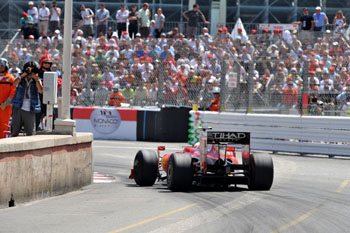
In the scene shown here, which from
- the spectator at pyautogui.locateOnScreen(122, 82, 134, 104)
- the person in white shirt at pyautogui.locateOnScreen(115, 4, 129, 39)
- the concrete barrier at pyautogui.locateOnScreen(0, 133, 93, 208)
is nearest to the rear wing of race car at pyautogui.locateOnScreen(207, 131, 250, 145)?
the concrete barrier at pyautogui.locateOnScreen(0, 133, 93, 208)

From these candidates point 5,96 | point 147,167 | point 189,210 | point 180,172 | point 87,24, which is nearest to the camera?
point 189,210

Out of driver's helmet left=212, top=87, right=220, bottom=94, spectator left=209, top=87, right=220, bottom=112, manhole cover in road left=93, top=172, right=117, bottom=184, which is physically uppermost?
driver's helmet left=212, top=87, right=220, bottom=94

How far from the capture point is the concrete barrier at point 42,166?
9.12m

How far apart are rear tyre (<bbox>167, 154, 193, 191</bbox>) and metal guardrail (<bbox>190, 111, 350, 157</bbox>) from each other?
8641mm

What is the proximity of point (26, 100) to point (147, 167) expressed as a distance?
3.46 metres

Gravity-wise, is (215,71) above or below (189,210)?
above

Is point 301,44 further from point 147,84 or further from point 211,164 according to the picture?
point 211,164

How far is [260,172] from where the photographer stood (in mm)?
10828

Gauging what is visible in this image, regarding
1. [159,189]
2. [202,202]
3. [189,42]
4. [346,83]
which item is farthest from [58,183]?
[189,42]

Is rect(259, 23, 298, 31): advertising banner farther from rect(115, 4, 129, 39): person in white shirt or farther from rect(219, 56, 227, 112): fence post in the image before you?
rect(115, 4, 129, 39): person in white shirt

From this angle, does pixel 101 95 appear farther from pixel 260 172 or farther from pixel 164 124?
pixel 260 172

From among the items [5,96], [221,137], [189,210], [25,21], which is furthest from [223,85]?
[189,210]

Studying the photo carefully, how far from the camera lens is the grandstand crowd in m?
18.8

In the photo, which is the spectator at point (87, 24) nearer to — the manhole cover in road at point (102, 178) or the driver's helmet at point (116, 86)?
the driver's helmet at point (116, 86)
